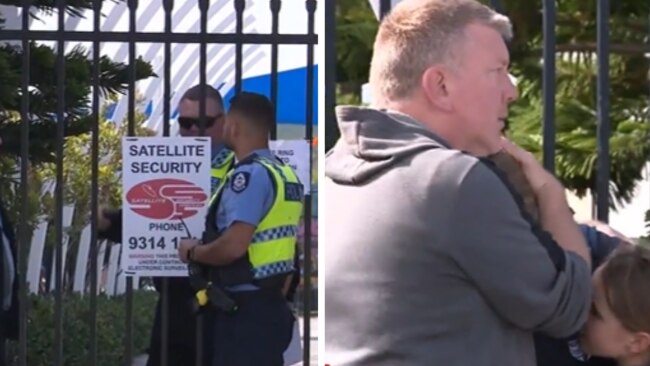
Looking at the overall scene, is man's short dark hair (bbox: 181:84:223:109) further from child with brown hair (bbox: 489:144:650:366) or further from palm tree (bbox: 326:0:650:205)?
child with brown hair (bbox: 489:144:650:366)

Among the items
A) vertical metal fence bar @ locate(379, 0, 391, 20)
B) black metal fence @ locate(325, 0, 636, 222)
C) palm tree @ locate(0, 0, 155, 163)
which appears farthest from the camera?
palm tree @ locate(0, 0, 155, 163)

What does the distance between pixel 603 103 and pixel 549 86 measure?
0.17 metres

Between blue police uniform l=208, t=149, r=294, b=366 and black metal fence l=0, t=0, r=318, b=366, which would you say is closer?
black metal fence l=0, t=0, r=318, b=366

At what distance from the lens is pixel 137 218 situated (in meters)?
4.50

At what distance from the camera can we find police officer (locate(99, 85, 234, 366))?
501 cm

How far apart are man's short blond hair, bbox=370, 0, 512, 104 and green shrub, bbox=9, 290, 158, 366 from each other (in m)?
4.68

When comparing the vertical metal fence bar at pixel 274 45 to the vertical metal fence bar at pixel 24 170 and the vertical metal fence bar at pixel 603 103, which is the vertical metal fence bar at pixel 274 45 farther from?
the vertical metal fence bar at pixel 603 103

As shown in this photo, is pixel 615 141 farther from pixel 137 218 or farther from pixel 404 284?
pixel 404 284

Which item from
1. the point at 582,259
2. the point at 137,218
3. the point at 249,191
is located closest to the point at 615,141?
the point at 249,191

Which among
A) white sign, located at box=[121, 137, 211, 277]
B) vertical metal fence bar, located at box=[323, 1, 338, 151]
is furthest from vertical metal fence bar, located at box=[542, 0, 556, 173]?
white sign, located at box=[121, 137, 211, 277]

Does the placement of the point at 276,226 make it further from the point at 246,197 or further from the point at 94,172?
the point at 94,172

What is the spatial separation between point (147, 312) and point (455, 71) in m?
7.50

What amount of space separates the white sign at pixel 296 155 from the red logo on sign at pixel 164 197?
0.40m

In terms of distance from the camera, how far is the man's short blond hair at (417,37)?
2.21 m
